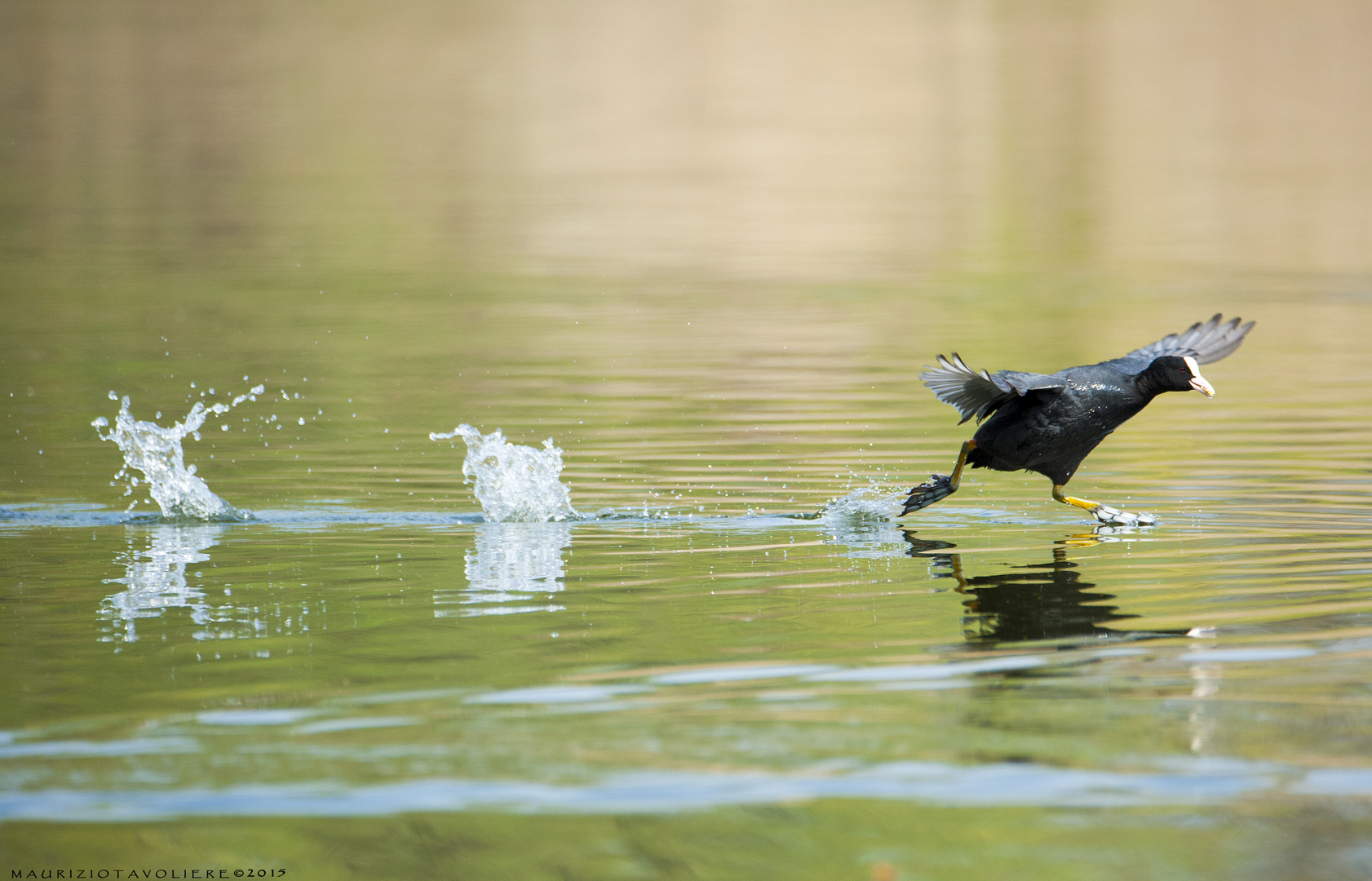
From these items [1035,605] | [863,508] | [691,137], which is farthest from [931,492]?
[691,137]

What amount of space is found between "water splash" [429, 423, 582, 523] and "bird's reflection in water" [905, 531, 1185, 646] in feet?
8.37

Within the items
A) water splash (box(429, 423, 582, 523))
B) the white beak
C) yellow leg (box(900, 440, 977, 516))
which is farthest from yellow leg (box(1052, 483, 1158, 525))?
water splash (box(429, 423, 582, 523))

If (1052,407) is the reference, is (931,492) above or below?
below

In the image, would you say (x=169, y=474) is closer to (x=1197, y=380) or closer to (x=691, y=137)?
(x=1197, y=380)

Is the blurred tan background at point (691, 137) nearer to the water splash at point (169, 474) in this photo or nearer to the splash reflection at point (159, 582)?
the water splash at point (169, 474)

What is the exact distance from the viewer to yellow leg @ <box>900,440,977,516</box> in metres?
11.4

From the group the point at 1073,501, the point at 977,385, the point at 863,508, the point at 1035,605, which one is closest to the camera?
the point at 1035,605

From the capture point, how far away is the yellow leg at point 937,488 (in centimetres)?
1141

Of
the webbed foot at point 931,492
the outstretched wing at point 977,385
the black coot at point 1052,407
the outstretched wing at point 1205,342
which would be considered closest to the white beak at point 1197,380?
the black coot at point 1052,407

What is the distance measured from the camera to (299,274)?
2752 cm

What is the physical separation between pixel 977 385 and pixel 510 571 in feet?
10.0

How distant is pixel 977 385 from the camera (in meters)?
11.0

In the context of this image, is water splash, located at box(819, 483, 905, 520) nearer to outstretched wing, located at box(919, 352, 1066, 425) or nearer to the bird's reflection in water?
outstretched wing, located at box(919, 352, 1066, 425)

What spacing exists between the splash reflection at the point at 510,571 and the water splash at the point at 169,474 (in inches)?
68.7
